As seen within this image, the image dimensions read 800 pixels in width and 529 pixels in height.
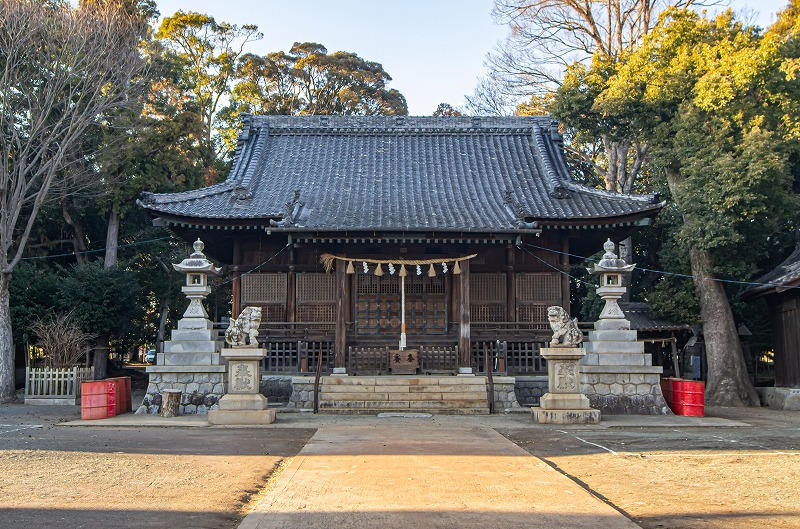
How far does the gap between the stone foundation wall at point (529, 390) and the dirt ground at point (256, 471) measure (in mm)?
3827

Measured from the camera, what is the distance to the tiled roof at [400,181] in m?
19.2

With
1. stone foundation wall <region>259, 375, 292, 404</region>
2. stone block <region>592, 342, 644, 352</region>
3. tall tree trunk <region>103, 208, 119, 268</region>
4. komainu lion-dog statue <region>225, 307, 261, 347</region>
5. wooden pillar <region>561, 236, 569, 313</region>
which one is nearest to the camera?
komainu lion-dog statue <region>225, 307, 261, 347</region>

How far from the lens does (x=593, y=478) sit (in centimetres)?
895

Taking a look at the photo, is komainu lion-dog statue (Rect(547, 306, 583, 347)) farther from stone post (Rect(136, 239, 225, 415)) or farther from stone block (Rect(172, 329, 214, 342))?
stone block (Rect(172, 329, 214, 342))

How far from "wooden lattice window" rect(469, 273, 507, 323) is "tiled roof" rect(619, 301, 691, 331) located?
7.25 m

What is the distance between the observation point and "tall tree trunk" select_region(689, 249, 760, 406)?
2227cm

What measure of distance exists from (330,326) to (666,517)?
14.0 m

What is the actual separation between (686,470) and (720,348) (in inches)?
571

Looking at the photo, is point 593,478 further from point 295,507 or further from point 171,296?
point 171,296

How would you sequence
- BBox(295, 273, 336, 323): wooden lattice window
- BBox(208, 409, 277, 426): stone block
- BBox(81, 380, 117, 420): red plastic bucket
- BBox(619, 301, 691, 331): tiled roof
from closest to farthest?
BBox(208, 409, 277, 426): stone block → BBox(81, 380, 117, 420): red plastic bucket → BBox(295, 273, 336, 323): wooden lattice window → BBox(619, 301, 691, 331): tiled roof

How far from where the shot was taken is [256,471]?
931cm

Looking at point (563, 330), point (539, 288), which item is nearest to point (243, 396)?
point (563, 330)

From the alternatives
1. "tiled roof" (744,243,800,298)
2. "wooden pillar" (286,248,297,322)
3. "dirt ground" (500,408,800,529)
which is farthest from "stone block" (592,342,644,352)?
"wooden pillar" (286,248,297,322)

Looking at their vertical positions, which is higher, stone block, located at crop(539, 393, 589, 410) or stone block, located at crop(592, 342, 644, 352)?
stone block, located at crop(592, 342, 644, 352)
